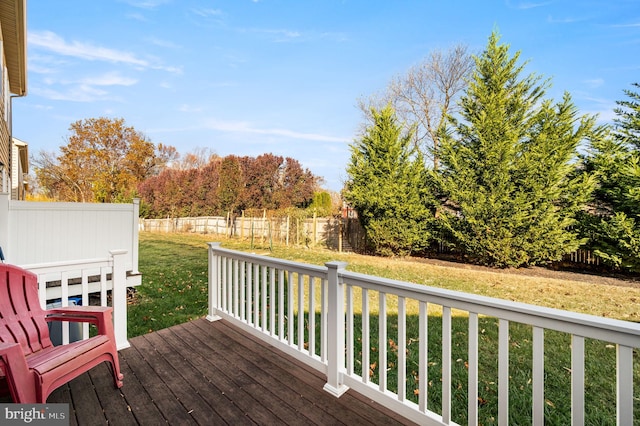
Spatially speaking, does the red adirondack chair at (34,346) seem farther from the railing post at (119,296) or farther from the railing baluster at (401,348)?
the railing baluster at (401,348)

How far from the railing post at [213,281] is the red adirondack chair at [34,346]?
1.50 metres

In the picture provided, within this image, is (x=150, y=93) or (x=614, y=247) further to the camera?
(x=150, y=93)

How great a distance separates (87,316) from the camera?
2385 mm

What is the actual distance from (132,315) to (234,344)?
2570 mm

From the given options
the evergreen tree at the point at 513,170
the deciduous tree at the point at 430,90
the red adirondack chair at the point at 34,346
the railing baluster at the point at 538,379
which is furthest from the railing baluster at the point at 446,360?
the deciduous tree at the point at 430,90

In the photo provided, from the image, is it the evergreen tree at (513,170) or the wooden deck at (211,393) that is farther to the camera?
the evergreen tree at (513,170)

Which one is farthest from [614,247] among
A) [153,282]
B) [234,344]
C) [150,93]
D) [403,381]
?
[150,93]

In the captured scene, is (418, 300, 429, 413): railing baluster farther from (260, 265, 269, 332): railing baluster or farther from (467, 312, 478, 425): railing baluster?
(260, 265, 269, 332): railing baluster

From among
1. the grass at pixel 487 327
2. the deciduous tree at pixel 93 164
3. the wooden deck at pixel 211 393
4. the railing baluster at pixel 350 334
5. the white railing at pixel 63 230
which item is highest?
the deciduous tree at pixel 93 164

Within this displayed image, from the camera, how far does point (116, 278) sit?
9.95 feet

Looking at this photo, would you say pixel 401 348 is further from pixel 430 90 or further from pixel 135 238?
pixel 430 90

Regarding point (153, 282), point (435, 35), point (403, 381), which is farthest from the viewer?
point (435, 35)

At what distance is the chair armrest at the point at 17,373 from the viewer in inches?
64.6

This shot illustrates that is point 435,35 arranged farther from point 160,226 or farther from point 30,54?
point 160,226
